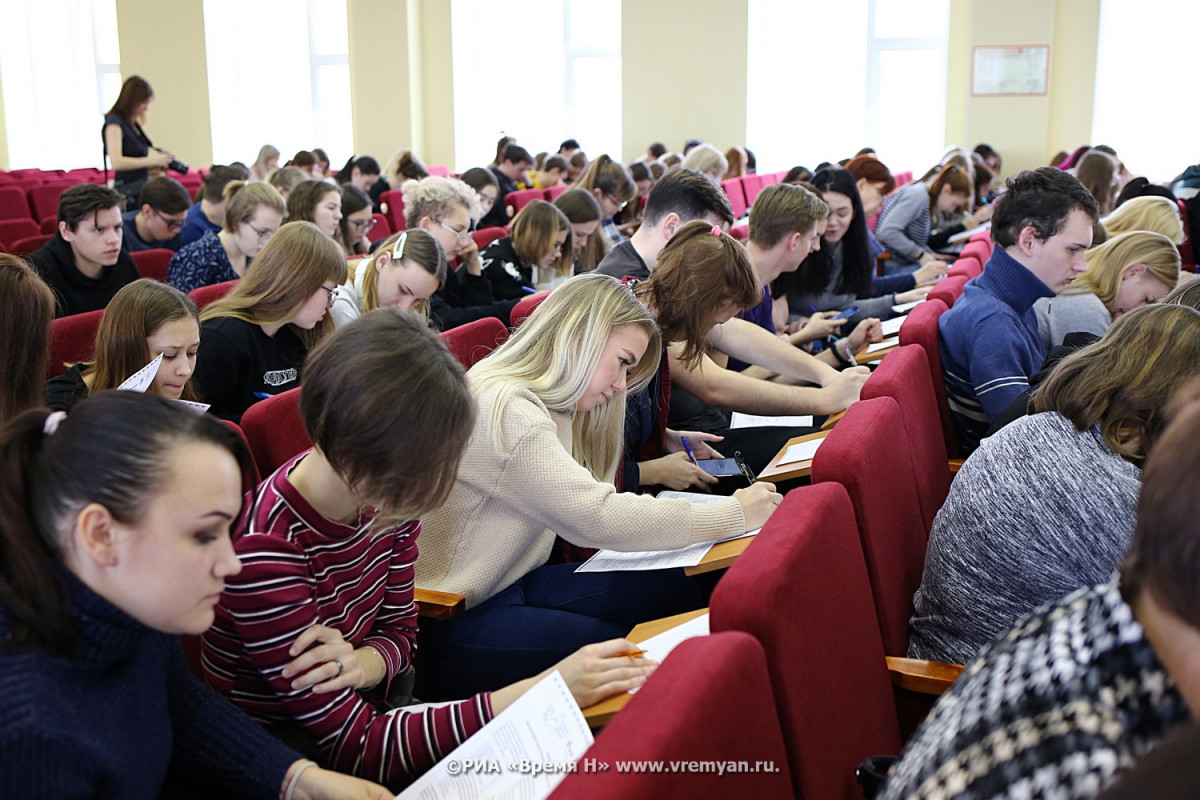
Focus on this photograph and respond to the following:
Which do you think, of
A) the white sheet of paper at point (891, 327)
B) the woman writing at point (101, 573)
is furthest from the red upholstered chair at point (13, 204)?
the woman writing at point (101, 573)

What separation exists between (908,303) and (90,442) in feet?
13.1

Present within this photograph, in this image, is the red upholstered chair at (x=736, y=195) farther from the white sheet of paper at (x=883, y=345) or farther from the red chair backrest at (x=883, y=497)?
the red chair backrest at (x=883, y=497)

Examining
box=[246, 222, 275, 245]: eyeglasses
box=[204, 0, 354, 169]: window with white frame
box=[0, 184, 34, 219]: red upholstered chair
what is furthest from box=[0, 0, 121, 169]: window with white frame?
box=[246, 222, 275, 245]: eyeglasses

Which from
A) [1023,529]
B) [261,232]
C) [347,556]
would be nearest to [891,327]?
[1023,529]

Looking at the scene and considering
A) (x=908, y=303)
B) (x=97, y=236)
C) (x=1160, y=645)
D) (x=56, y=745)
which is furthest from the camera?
(x=908, y=303)

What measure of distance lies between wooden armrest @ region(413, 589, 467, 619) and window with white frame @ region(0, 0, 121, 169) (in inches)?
552

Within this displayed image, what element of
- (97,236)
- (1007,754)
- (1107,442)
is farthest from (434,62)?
(1007,754)

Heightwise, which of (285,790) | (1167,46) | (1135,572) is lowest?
(285,790)

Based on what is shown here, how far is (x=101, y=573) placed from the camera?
0.99 m

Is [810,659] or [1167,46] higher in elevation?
[1167,46]

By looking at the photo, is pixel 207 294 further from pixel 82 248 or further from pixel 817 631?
pixel 817 631

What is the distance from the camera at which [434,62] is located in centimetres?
1224

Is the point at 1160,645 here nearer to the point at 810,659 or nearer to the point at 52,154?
the point at 810,659

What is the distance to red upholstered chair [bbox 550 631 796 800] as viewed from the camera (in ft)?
2.68
